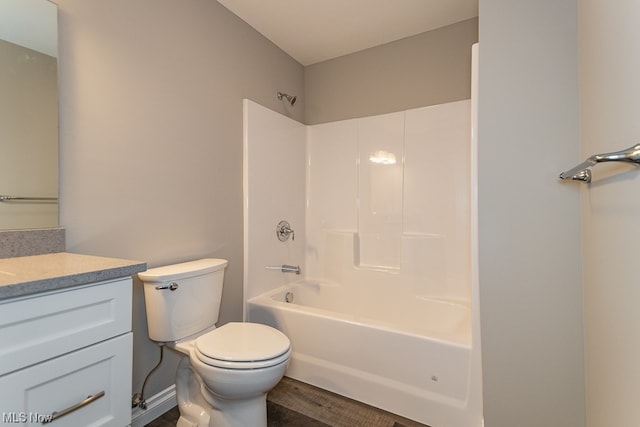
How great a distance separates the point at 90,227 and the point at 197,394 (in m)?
0.94

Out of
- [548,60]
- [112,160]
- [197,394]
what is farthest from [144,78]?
[548,60]

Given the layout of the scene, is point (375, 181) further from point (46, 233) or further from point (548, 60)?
point (46, 233)

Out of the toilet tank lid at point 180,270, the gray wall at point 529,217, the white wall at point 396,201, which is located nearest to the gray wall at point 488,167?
the gray wall at point 529,217

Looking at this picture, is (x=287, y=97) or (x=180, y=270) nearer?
(x=180, y=270)

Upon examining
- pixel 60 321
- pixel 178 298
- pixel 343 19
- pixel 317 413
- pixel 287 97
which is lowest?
pixel 317 413

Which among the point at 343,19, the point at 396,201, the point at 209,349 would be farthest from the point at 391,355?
the point at 343,19

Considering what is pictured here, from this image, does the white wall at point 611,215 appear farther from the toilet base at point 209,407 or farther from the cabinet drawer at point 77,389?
the cabinet drawer at point 77,389

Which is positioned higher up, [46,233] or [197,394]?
[46,233]

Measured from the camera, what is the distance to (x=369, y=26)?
2.12 metres

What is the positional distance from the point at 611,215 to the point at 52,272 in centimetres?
161

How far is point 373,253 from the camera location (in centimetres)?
241

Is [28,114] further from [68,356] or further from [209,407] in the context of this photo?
[209,407]

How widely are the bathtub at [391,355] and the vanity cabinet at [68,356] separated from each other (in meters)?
1.04

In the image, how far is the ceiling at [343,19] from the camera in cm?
189
